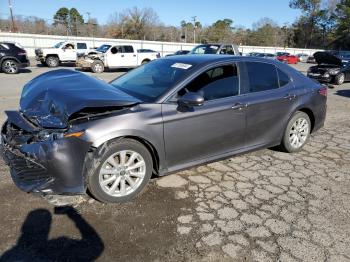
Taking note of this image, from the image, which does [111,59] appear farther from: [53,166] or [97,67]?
[53,166]

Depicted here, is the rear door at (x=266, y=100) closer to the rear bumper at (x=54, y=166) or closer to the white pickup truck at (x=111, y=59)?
the rear bumper at (x=54, y=166)

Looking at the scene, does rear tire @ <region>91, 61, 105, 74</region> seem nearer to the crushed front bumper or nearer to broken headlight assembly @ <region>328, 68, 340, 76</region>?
broken headlight assembly @ <region>328, 68, 340, 76</region>

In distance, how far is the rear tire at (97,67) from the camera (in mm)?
19134

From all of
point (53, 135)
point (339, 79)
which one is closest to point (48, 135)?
point (53, 135)

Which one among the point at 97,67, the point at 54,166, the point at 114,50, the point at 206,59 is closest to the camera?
the point at 54,166

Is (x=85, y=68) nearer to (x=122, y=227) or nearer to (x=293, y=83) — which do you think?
(x=293, y=83)

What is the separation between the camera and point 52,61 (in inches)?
870

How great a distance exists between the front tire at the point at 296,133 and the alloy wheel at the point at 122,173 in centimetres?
260

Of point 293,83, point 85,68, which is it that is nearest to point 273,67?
point 293,83

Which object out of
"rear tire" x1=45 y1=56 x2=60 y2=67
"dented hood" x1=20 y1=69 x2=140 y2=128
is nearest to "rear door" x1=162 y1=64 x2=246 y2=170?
"dented hood" x1=20 y1=69 x2=140 y2=128

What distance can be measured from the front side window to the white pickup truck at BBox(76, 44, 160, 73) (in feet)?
52.1

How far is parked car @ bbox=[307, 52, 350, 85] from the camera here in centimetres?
1503

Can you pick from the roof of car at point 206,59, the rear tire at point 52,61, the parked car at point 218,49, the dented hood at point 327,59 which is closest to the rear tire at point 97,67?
the rear tire at point 52,61

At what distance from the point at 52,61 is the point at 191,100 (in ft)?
68.2
